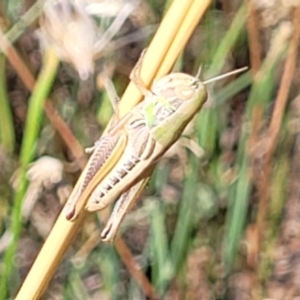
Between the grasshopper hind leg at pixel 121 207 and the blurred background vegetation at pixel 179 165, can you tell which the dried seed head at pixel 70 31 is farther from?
the grasshopper hind leg at pixel 121 207

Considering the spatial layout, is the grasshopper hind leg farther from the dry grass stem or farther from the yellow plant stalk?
the dry grass stem

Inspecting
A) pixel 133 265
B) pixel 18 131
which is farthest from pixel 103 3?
pixel 133 265

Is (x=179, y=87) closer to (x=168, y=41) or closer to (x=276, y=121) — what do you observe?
(x=168, y=41)

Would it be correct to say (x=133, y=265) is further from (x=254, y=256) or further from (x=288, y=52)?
(x=288, y=52)

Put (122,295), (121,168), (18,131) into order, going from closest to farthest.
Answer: (121,168) < (18,131) < (122,295)

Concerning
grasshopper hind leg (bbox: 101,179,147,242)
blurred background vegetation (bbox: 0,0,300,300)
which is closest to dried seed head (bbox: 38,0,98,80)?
blurred background vegetation (bbox: 0,0,300,300)

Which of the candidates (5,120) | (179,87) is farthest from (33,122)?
(179,87)
